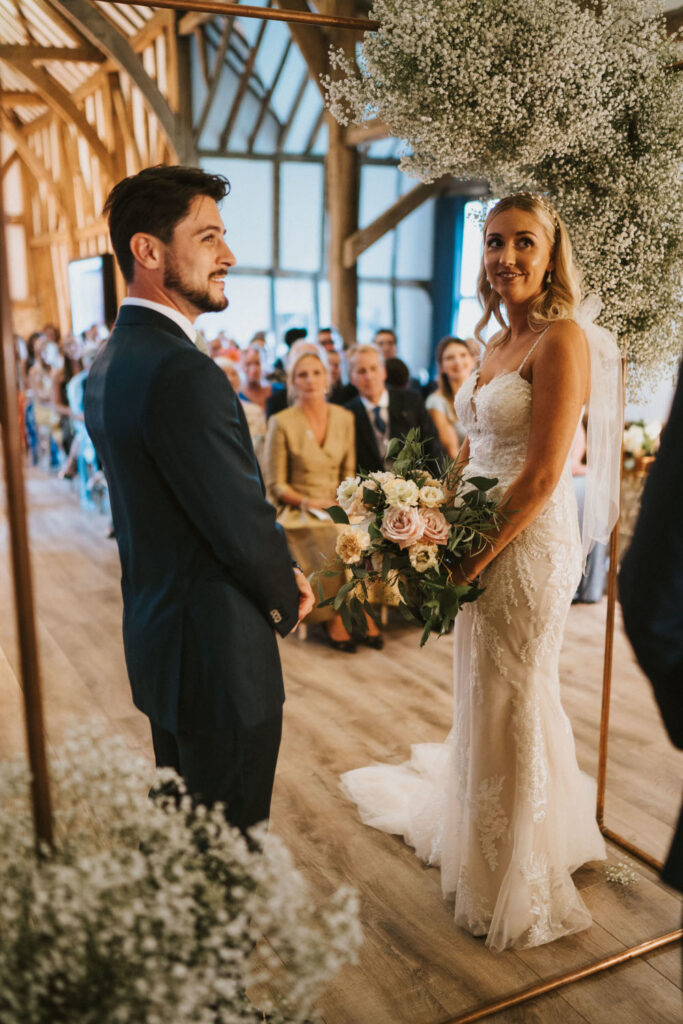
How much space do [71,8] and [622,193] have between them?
8646 mm

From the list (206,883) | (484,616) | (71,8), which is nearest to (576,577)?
(484,616)

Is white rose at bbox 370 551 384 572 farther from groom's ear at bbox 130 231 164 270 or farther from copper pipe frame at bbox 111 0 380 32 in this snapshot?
copper pipe frame at bbox 111 0 380 32

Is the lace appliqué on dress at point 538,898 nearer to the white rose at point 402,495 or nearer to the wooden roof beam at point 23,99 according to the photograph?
the white rose at point 402,495

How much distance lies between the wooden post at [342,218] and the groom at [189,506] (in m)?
7.22

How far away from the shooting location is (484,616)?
2322 millimetres

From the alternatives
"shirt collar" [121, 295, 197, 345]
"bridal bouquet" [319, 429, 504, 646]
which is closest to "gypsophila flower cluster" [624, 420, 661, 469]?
"bridal bouquet" [319, 429, 504, 646]

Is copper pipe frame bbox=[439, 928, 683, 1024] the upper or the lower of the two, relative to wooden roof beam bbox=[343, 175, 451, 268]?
lower

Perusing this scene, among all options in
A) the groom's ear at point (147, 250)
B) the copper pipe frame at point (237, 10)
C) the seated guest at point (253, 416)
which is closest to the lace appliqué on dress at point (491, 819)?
the groom's ear at point (147, 250)

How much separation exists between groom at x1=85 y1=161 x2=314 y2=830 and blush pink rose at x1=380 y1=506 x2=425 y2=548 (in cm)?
42

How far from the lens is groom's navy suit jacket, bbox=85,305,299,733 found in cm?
151

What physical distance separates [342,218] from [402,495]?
7694 millimetres

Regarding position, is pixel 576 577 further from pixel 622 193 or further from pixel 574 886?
pixel 622 193

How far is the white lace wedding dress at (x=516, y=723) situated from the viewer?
2.25 metres

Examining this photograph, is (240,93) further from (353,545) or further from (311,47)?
(353,545)
